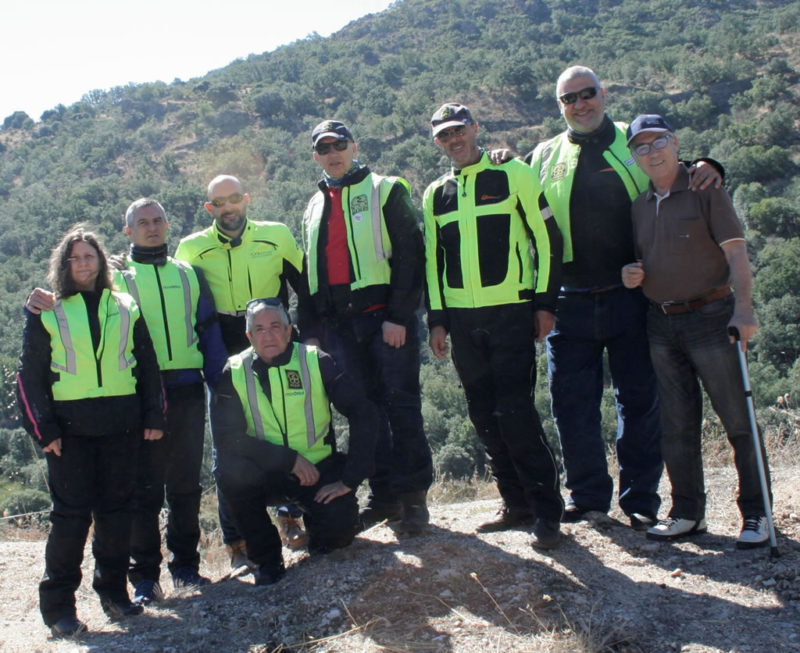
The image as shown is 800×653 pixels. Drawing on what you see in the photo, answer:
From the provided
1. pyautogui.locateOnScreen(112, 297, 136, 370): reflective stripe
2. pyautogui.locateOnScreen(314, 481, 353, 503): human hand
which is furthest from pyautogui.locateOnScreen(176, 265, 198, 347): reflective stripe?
pyautogui.locateOnScreen(314, 481, 353, 503): human hand

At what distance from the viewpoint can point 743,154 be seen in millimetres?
45312

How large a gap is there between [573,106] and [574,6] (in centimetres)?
10235

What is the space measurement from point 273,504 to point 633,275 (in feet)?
7.50

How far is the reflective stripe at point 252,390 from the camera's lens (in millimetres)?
4328

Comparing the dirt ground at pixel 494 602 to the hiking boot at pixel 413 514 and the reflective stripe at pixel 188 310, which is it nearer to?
the hiking boot at pixel 413 514

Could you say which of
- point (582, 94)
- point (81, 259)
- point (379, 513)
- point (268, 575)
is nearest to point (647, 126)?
point (582, 94)

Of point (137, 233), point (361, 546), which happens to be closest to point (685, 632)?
point (361, 546)

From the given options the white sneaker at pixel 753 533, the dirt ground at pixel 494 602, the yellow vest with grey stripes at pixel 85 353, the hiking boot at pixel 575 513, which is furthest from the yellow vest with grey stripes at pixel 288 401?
the white sneaker at pixel 753 533

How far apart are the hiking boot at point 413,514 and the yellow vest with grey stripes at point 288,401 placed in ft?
2.10

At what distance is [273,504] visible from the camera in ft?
14.6

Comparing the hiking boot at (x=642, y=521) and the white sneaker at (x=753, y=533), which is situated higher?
the white sneaker at (x=753, y=533)

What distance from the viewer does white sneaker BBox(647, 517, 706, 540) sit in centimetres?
436

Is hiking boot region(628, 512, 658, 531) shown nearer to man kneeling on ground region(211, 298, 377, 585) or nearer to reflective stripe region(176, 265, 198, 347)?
man kneeling on ground region(211, 298, 377, 585)

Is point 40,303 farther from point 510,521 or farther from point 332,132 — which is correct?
point 510,521
